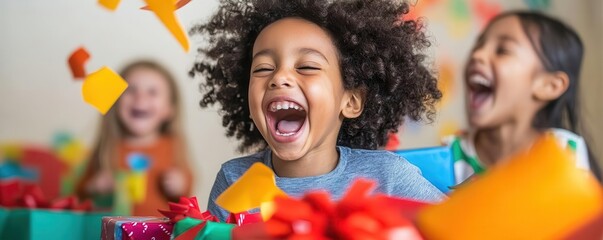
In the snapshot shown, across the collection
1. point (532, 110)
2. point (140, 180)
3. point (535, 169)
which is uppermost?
point (535, 169)

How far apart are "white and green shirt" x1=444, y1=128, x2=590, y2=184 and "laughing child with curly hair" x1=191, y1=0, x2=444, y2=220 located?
0.12 m

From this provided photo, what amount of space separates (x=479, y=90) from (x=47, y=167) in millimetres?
1237

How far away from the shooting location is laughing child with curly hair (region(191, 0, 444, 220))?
3.34 ft

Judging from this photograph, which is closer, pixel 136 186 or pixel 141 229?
pixel 141 229

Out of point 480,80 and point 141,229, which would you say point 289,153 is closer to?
point 141,229

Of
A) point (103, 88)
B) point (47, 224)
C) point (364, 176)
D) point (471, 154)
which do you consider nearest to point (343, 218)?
point (364, 176)

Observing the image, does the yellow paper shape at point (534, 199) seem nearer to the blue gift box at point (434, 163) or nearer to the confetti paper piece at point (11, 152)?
the blue gift box at point (434, 163)

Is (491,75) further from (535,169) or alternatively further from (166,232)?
(535,169)

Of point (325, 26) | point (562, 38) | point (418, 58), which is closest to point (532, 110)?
point (562, 38)

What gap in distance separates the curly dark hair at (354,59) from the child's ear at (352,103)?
0.01 metres

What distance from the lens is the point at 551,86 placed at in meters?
1.81

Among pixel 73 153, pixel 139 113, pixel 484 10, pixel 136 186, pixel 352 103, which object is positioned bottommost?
pixel 136 186

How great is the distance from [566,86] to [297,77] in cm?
99

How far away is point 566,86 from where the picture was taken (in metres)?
1.80
